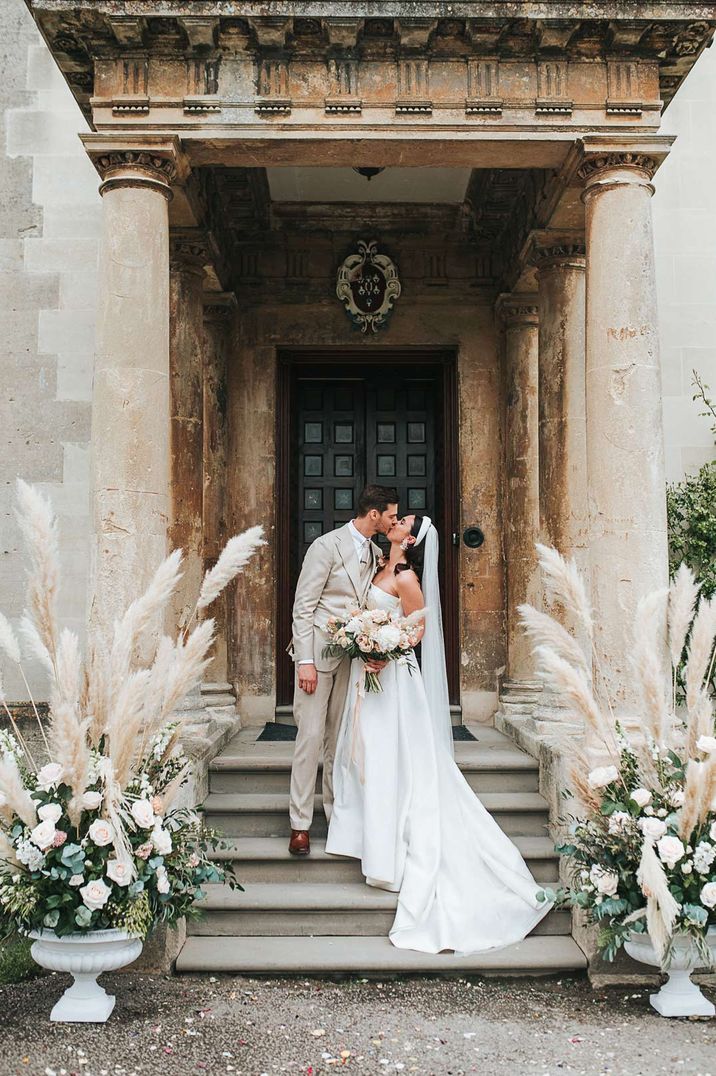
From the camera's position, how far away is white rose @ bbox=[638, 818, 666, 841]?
14.8 feet

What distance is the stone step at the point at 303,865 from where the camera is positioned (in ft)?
19.3

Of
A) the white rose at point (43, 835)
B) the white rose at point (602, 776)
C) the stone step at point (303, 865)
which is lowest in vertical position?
the stone step at point (303, 865)

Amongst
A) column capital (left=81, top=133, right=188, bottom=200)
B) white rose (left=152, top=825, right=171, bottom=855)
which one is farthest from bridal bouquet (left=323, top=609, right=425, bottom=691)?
column capital (left=81, top=133, right=188, bottom=200)

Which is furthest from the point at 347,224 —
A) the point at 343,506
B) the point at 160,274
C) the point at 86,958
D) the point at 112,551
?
the point at 86,958

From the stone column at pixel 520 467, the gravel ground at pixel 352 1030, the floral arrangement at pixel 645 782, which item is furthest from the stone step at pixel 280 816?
the stone column at pixel 520 467

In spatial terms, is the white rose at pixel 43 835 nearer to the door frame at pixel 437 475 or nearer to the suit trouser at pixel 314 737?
the suit trouser at pixel 314 737

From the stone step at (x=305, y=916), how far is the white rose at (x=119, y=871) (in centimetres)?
127

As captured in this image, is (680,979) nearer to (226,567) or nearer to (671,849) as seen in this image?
(671,849)

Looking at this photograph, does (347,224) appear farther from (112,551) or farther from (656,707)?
(656,707)

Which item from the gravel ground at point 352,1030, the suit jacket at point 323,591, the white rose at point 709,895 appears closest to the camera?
the gravel ground at point 352,1030

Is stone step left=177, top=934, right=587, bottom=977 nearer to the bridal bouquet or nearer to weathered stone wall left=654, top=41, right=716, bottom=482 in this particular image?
the bridal bouquet

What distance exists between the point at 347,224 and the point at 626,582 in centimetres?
459

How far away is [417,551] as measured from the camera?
638 centimetres

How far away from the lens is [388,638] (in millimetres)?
5809
